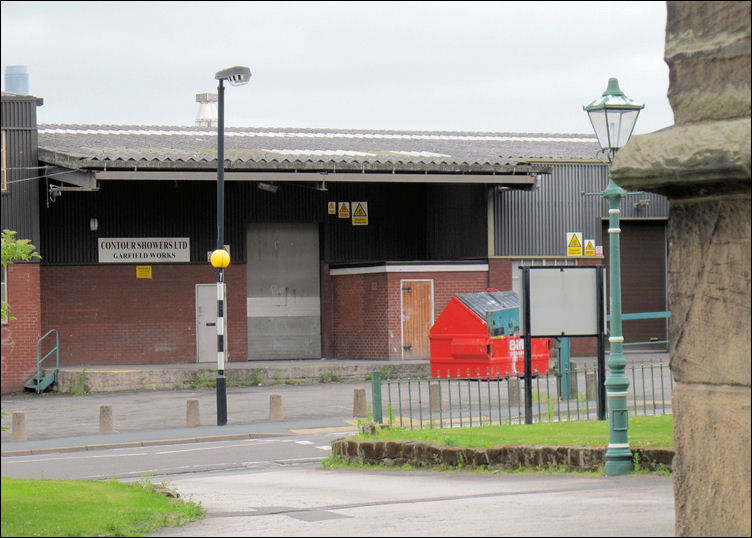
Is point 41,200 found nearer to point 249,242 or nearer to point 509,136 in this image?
point 249,242

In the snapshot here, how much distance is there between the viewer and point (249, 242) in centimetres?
3550

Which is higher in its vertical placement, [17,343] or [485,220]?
[485,220]

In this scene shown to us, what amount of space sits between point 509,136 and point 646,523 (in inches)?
1480

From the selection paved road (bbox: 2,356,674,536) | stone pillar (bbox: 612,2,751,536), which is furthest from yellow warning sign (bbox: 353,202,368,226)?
stone pillar (bbox: 612,2,751,536)

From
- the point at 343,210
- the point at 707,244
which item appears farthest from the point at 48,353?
the point at 707,244

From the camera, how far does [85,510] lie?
9367 millimetres

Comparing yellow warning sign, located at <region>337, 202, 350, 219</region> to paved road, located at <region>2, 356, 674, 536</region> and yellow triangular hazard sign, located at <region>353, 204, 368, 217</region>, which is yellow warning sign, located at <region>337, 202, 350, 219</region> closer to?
yellow triangular hazard sign, located at <region>353, 204, 368, 217</region>

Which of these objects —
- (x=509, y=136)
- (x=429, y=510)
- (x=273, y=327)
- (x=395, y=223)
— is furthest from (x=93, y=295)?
(x=429, y=510)

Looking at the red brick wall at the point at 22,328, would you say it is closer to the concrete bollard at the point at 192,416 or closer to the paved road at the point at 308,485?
the paved road at the point at 308,485

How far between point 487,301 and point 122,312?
35.6 feet

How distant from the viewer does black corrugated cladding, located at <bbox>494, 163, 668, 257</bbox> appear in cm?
3506

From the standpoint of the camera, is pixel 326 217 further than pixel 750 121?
Yes

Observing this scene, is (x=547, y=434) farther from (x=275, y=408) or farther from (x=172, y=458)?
(x=275, y=408)

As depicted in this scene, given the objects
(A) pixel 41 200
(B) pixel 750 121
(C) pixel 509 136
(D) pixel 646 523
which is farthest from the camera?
(C) pixel 509 136
